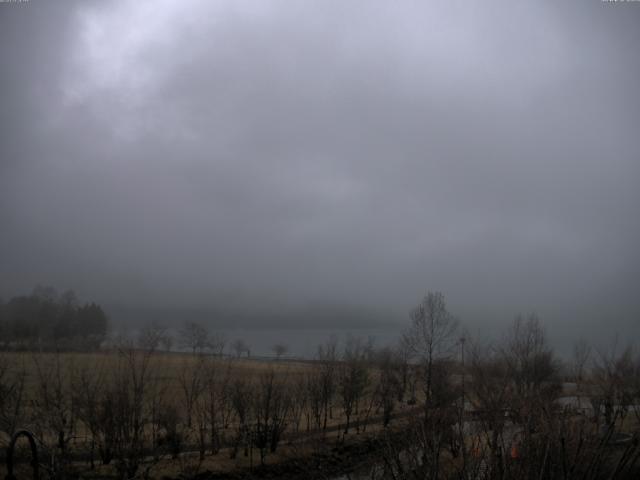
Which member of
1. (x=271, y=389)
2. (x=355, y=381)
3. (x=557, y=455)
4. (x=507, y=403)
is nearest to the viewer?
(x=557, y=455)

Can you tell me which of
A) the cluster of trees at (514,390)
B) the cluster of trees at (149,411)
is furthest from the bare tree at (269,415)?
the cluster of trees at (514,390)

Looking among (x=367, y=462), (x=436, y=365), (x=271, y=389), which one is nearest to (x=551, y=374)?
(x=436, y=365)

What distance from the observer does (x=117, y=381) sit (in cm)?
3069

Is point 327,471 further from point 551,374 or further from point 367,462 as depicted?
point 551,374

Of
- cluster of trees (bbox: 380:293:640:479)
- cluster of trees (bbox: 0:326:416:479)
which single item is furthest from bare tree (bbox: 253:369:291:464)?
cluster of trees (bbox: 380:293:640:479)

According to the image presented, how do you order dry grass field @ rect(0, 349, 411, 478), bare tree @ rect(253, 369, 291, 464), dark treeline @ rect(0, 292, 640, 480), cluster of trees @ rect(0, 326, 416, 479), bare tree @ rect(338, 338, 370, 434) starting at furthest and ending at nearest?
1. bare tree @ rect(338, 338, 370, 434)
2. bare tree @ rect(253, 369, 291, 464)
3. dry grass field @ rect(0, 349, 411, 478)
4. cluster of trees @ rect(0, 326, 416, 479)
5. dark treeline @ rect(0, 292, 640, 480)

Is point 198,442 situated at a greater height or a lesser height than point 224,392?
lesser

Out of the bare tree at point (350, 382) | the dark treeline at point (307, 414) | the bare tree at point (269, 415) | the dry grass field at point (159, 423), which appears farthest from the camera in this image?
the bare tree at point (350, 382)

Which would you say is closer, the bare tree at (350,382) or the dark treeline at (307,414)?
the dark treeline at (307,414)

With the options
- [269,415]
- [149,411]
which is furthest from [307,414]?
[149,411]

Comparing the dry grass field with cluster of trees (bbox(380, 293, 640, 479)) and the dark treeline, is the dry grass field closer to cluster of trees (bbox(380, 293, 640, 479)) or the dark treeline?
the dark treeline

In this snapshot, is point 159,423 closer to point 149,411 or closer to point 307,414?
point 149,411

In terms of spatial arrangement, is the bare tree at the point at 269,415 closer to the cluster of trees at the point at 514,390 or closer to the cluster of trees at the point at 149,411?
the cluster of trees at the point at 149,411

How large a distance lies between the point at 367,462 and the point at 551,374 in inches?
1363
